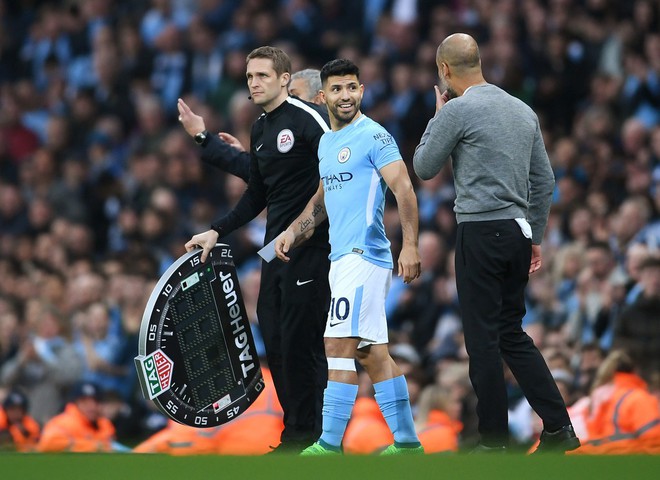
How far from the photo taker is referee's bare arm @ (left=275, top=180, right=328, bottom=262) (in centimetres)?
660

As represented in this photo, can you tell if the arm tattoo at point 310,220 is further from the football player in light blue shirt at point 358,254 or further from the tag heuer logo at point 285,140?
the tag heuer logo at point 285,140

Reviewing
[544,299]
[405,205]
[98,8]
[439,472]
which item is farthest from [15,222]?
[439,472]

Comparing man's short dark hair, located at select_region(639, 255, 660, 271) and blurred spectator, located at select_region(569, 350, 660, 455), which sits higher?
man's short dark hair, located at select_region(639, 255, 660, 271)

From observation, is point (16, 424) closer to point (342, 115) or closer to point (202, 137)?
point (202, 137)

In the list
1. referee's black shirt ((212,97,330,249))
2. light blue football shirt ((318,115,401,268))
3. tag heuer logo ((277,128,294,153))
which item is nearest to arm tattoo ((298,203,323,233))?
referee's black shirt ((212,97,330,249))

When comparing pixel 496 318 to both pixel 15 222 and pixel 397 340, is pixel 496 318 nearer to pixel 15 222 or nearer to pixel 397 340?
pixel 397 340

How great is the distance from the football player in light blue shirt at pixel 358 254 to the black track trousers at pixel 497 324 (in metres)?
0.29

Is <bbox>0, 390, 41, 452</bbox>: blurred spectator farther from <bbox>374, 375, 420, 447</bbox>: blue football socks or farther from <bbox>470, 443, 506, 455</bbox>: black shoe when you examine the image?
<bbox>470, 443, 506, 455</bbox>: black shoe

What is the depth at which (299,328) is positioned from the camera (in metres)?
6.74

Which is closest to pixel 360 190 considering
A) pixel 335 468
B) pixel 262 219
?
pixel 335 468

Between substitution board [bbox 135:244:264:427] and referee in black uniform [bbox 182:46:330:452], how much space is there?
6.6 inches

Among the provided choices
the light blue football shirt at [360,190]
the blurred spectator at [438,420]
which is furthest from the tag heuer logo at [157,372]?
the blurred spectator at [438,420]

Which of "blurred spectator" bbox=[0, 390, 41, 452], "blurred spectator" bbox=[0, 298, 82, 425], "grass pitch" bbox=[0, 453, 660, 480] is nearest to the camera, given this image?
"grass pitch" bbox=[0, 453, 660, 480]

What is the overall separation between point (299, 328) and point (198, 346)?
2.12 ft
